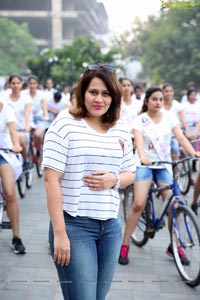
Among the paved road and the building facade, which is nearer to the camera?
the paved road

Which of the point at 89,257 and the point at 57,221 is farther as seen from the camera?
the point at 89,257

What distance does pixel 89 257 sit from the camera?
2348 millimetres

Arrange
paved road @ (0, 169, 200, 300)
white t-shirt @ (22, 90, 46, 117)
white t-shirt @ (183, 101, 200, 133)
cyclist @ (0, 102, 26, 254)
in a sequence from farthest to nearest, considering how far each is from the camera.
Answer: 1. white t-shirt @ (183, 101, 200, 133)
2. white t-shirt @ (22, 90, 46, 117)
3. cyclist @ (0, 102, 26, 254)
4. paved road @ (0, 169, 200, 300)

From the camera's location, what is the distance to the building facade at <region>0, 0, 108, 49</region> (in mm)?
59031

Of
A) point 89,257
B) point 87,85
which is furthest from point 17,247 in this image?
point 87,85

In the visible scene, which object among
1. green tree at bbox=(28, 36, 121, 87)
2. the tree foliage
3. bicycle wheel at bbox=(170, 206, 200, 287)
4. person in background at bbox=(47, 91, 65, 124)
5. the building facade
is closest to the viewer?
bicycle wheel at bbox=(170, 206, 200, 287)

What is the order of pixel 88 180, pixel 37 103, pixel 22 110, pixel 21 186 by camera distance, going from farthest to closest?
1. pixel 37 103
2. pixel 22 110
3. pixel 21 186
4. pixel 88 180

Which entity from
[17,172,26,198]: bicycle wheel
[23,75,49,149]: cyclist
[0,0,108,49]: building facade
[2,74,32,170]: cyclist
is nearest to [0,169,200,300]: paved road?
[17,172,26,198]: bicycle wheel

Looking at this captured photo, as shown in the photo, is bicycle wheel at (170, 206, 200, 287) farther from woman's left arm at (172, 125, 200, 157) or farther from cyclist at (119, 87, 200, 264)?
woman's left arm at (172, 125, 200, 157)

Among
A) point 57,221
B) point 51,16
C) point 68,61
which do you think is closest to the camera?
point 57,221

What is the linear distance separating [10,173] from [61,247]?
8.26 ft

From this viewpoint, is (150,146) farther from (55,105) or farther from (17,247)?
(55,105)

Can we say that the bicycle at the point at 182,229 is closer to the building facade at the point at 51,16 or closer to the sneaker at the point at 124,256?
the sneaker at the point at 124,256

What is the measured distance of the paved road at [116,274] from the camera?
3871mm
